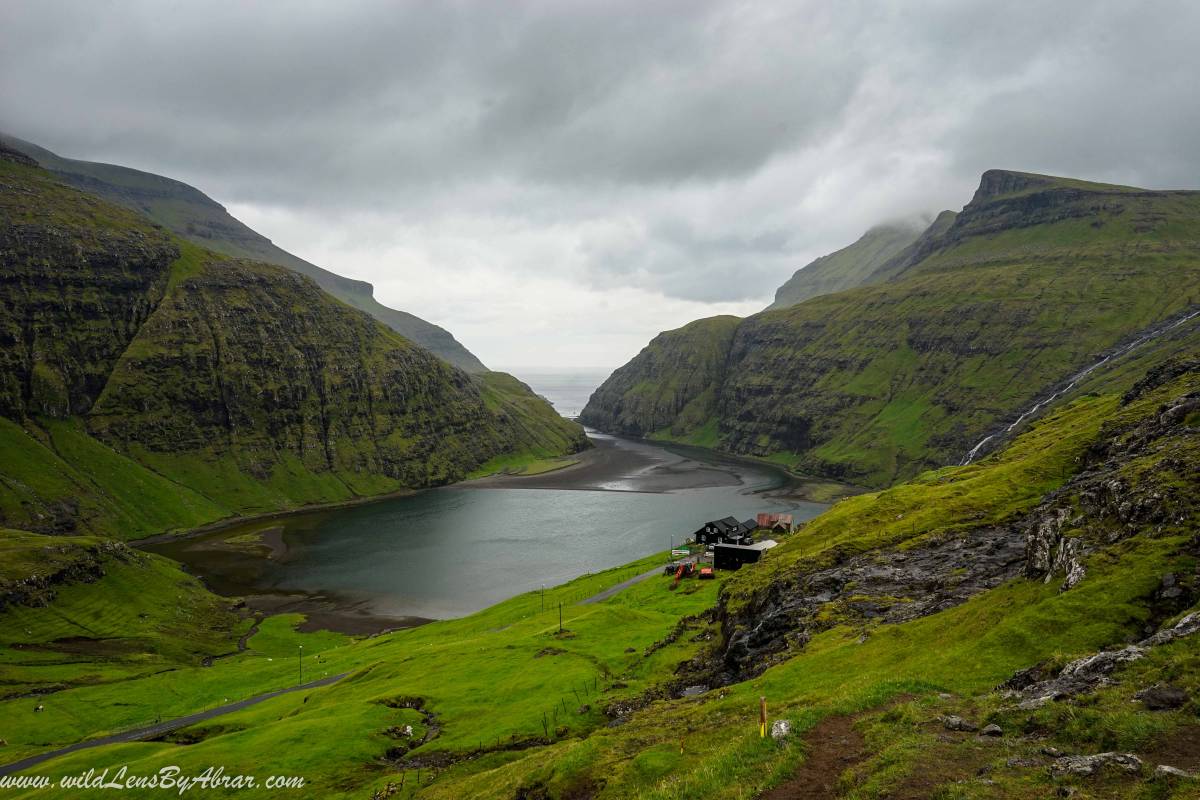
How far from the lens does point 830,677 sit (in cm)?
3756

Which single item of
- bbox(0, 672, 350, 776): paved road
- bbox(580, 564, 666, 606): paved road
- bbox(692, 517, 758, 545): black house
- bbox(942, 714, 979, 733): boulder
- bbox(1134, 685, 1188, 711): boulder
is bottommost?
bbox(0, 672, 350, 776): paved road

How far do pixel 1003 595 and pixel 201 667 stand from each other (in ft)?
367

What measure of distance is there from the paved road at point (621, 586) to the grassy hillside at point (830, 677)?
8.82 meters

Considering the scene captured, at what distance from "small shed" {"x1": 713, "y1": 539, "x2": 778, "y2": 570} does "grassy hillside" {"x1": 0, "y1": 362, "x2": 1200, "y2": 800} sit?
18.4 metres

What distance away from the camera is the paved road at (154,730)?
6299cm

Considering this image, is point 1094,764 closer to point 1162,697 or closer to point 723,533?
point 1162,697

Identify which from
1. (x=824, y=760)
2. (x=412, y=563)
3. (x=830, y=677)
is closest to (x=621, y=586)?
(x=412, y=563)

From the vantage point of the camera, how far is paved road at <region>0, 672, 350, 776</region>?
63.0 metres

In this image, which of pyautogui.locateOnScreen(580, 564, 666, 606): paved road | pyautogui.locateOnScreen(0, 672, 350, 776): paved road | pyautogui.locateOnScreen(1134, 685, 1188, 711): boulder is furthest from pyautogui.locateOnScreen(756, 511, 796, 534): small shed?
pyautogui.locateOnScreen(1134, 685, 1188, 711): boulder

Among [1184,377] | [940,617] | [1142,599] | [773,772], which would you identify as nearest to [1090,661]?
[1142,599]

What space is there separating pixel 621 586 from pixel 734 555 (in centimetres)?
2188

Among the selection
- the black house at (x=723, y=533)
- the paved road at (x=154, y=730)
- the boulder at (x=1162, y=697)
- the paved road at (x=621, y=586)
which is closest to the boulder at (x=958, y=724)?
the boulder at (x=1162, y=697)

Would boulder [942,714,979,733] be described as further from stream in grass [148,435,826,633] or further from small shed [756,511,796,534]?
small shed [756,511,796,534]

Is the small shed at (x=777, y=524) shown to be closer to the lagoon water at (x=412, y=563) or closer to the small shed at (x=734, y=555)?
the small shed at (x=734, y=555)
